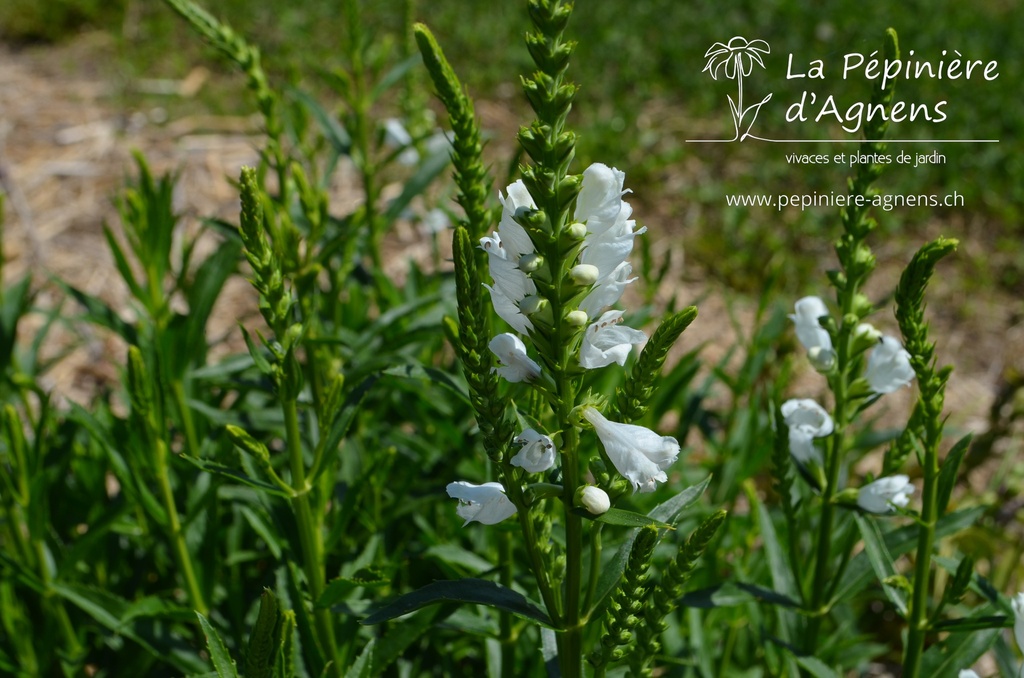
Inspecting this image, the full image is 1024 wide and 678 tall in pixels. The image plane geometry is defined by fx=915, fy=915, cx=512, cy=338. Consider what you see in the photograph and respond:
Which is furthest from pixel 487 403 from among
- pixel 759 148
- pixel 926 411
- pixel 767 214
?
pixel 759 148

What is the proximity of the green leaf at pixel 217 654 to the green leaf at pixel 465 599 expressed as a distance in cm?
23

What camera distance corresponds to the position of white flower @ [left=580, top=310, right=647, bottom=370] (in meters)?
1.26

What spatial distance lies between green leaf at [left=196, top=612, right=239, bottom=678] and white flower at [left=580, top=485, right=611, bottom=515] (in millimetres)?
604

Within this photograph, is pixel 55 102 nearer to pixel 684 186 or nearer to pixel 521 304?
pixel 684 186

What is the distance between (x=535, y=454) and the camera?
4.17 ft

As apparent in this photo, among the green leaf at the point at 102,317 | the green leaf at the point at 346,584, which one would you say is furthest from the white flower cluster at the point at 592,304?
the green leaf at the point at 102,317

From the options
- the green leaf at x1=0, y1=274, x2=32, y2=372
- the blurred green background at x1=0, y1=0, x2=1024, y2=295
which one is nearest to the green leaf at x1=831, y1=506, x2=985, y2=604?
the green leaf at x1=0, y1=274, x2=32, y2=372

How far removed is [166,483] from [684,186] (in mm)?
4564

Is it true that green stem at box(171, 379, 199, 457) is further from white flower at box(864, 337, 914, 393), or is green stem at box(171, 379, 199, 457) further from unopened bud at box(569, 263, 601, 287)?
white flower at box(864, 337, 914, 393)

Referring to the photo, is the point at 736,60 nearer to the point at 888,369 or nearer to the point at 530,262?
the point at 888,369

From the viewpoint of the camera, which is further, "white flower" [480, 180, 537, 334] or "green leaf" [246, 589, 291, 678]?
"white flower" [480, 180, 537, 334]

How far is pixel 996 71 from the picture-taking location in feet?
23.0

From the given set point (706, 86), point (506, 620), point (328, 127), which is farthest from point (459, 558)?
point (706, 86)

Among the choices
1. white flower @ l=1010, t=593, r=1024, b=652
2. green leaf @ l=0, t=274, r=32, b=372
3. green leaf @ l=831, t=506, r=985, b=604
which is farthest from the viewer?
green leaf @ l=0, t=274, r=32, b=372
